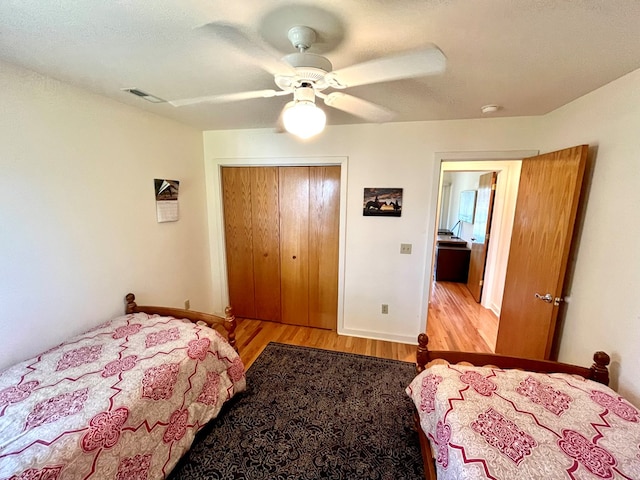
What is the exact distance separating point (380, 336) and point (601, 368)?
5.86 feet

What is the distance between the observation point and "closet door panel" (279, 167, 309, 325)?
2906mm

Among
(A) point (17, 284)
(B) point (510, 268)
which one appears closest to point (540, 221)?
(B) point (510, 268)

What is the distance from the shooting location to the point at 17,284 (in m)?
1.54

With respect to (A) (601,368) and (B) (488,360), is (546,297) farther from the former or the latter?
(B) (488,360)

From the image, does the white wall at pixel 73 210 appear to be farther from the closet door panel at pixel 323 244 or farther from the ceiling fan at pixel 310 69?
the closet door panel at pixel 323 244

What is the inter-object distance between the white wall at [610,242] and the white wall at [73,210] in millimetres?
3266

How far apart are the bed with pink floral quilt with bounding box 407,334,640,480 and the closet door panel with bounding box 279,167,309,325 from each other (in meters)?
1.85

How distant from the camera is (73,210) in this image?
1.79 m

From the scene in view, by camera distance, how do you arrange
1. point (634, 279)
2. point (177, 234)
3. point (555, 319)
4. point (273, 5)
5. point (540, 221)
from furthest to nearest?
point (177, 234) → point (540, 221) → point (555, 319) → point (634, 279) → point (273, 5)

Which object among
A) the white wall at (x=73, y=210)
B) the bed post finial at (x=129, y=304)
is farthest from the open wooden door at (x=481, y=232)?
the bed post finial at (x=129, y=304)

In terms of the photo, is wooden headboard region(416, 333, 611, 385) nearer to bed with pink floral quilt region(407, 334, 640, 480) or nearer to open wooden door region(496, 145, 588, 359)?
bed with pink floral quilt region(407, 334, 640, 480)

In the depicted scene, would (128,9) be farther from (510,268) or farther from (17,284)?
(510,268)

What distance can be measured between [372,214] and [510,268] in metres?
1.31

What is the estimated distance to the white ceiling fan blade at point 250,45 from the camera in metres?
0.95
